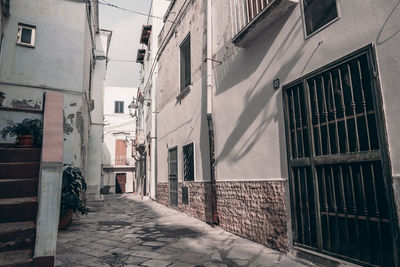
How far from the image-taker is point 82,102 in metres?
7.89

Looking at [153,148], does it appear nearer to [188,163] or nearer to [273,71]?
Result: [188,163]

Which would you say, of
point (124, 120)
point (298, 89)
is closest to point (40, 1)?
point (298, 89)

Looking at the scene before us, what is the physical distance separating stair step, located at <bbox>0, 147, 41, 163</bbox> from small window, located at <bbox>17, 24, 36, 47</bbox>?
15.2 ft

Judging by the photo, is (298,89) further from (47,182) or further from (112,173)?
(112,173)

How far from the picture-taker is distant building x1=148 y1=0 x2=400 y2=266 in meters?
2.70

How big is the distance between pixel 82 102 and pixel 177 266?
6.11m

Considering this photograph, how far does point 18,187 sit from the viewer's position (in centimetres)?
352

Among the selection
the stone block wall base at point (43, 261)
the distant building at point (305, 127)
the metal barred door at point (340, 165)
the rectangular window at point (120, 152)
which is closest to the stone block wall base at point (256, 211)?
the distant building at point (305, 127)

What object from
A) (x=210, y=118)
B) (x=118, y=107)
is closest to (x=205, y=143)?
(x=210, y=118)

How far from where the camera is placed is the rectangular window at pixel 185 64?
8.53 meters

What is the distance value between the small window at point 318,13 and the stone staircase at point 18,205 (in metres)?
4.27

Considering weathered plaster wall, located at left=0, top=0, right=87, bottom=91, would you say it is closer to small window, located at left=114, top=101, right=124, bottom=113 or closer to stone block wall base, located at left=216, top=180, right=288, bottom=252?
stone block wall base, located at left=216, top=180, right=288, bottom=252

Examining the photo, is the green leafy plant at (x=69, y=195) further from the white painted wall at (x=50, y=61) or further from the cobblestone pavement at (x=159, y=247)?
the white painted wall at (x=50, y=61)

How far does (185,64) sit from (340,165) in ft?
22.4
